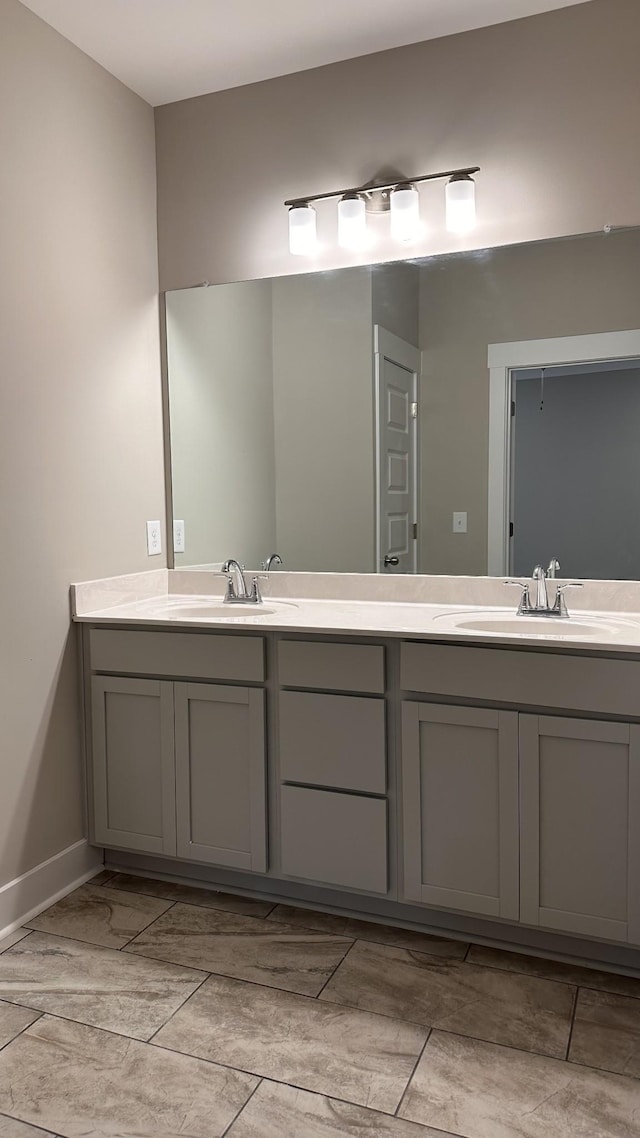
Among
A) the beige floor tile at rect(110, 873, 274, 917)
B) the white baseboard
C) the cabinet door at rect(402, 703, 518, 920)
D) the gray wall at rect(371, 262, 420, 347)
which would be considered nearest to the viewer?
the cabinet door at rect(402, 703, 518, 920)

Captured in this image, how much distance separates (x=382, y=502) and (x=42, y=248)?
1201 mm

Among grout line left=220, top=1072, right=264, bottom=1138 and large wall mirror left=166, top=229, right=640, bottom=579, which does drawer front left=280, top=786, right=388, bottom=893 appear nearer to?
grout line left=220, top=1072, right=264, bottom=1138

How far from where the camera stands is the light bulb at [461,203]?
2.28 metres

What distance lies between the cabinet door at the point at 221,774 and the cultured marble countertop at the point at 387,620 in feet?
0.69

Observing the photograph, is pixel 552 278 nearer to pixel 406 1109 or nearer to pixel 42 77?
pixel 42 77

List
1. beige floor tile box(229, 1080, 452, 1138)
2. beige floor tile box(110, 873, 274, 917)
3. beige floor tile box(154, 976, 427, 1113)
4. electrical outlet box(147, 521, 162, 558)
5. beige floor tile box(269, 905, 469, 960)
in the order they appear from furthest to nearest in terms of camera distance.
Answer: electrical outlet box(147, 521, 162, 558) < beige floor tile box(110, 873, 274, 917) < beige floor tile box(269, 905, 469, 960) < beige floor tile box(154, 976, 427, 1113) < beige floor tile box(229, 1080, 452, 1138)

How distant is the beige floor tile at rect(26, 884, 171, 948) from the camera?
212cm

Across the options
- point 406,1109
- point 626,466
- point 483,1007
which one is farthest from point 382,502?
point 406,1109

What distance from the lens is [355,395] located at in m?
2.51

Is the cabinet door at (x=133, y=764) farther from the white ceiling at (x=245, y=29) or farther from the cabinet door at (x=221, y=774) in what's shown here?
the white ceiling at (x=245, y=29)

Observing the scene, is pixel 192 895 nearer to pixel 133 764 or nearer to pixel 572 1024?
pixel 133 764

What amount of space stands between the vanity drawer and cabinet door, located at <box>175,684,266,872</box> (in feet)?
0.27

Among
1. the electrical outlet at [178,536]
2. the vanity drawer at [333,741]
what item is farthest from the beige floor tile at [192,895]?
the electrical outlet at [178,536]

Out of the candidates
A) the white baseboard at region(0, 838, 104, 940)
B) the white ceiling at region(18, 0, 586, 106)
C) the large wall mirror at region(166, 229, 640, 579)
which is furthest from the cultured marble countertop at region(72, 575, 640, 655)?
the white ceiling at region(18, 0, 586, 106)
